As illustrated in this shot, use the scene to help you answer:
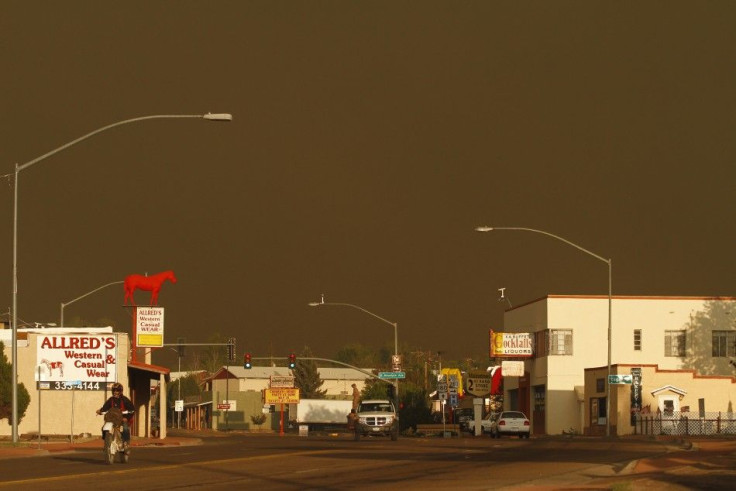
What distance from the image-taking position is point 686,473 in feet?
73.8

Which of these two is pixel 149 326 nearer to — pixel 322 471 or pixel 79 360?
pixel 79 360

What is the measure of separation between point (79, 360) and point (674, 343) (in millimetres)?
51689

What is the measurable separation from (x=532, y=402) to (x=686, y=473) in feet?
229

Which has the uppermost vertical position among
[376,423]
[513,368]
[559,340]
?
[559,340]

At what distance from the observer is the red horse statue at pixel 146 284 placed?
89.0 m

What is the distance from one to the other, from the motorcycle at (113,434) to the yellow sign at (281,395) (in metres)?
77.3

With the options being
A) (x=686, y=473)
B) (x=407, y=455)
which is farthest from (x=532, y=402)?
(x=686, y=473)

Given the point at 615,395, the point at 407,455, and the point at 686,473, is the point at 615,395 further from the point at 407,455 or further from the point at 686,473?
the point at 686,473

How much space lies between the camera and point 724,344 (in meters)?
88.6

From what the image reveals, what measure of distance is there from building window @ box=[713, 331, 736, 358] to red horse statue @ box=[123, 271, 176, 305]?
39887mm

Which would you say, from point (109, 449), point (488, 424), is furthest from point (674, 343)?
point (109, 449)

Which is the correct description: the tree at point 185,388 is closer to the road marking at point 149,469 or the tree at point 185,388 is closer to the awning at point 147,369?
the awning at point 147,369

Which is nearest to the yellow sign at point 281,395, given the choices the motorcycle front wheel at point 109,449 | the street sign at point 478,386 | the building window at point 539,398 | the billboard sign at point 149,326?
the billboard sign at point 149,326

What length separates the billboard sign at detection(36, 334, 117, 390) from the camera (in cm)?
4800
